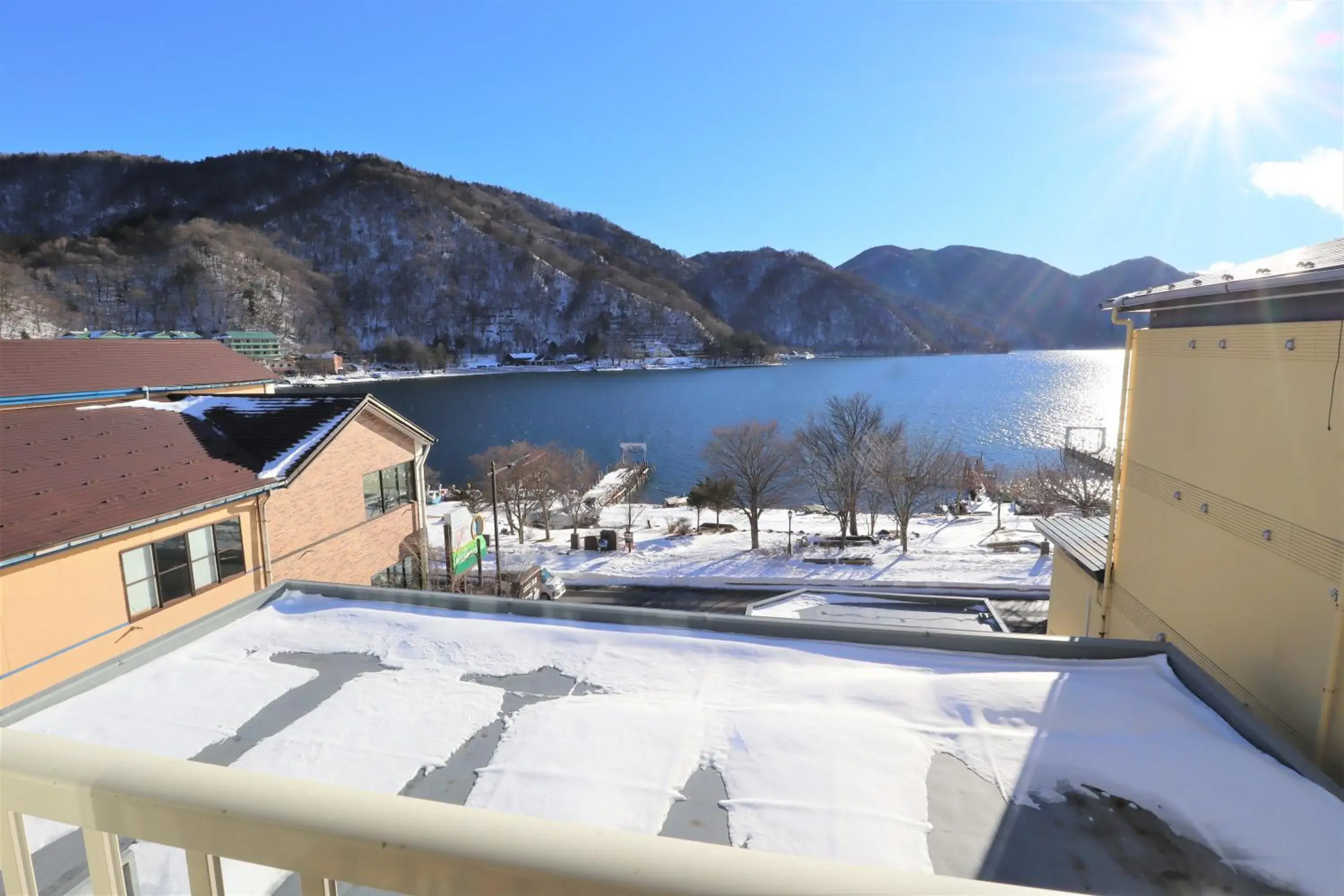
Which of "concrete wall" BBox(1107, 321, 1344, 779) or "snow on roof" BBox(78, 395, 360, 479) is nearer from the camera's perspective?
"concrete wall" BBox(1107, 321, 1344, 779)

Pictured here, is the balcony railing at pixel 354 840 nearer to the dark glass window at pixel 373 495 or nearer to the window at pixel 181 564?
the window at pixel 181 564

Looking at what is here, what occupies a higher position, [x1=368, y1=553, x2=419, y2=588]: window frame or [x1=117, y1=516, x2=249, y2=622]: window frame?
[x1=117, y1=516, x2=249, y2=622]: window frame

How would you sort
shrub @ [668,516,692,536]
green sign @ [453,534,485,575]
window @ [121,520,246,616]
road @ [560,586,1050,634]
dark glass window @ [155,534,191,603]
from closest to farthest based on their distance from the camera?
window @ [121,520,246,616] < dark glass window @ [155,534,191,603] < green sign @ [453,534,485,575] < road @ [560,586,1050,634] < shrub @ [668,516,692,536]

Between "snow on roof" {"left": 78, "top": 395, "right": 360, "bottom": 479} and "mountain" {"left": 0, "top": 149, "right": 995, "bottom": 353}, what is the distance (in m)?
125

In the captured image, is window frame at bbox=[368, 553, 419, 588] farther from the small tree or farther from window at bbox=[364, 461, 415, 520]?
the small tree

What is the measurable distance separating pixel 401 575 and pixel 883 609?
406 inches

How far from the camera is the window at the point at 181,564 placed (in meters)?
8.48

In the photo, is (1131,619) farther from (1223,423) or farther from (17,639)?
(17,639)

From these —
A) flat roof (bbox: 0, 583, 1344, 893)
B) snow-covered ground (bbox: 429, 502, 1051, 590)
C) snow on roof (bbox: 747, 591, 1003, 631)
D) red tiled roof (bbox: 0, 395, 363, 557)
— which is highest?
red tiled roof (bbox: 0, 395, 363, 557)

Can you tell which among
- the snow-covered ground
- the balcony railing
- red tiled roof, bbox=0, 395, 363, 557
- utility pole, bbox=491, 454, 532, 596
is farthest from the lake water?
the balcony railing

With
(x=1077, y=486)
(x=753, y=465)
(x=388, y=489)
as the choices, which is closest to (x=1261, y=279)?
(x=388, y=489)

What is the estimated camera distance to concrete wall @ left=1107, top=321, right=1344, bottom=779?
158 inches

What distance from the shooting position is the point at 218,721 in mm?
3525

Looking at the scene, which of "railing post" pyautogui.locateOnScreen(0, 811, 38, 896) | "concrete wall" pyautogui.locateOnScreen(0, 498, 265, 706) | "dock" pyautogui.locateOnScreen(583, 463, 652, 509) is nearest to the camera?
"railing post" pyautogui.locateOnScreen(0, 811, 38, 896)
